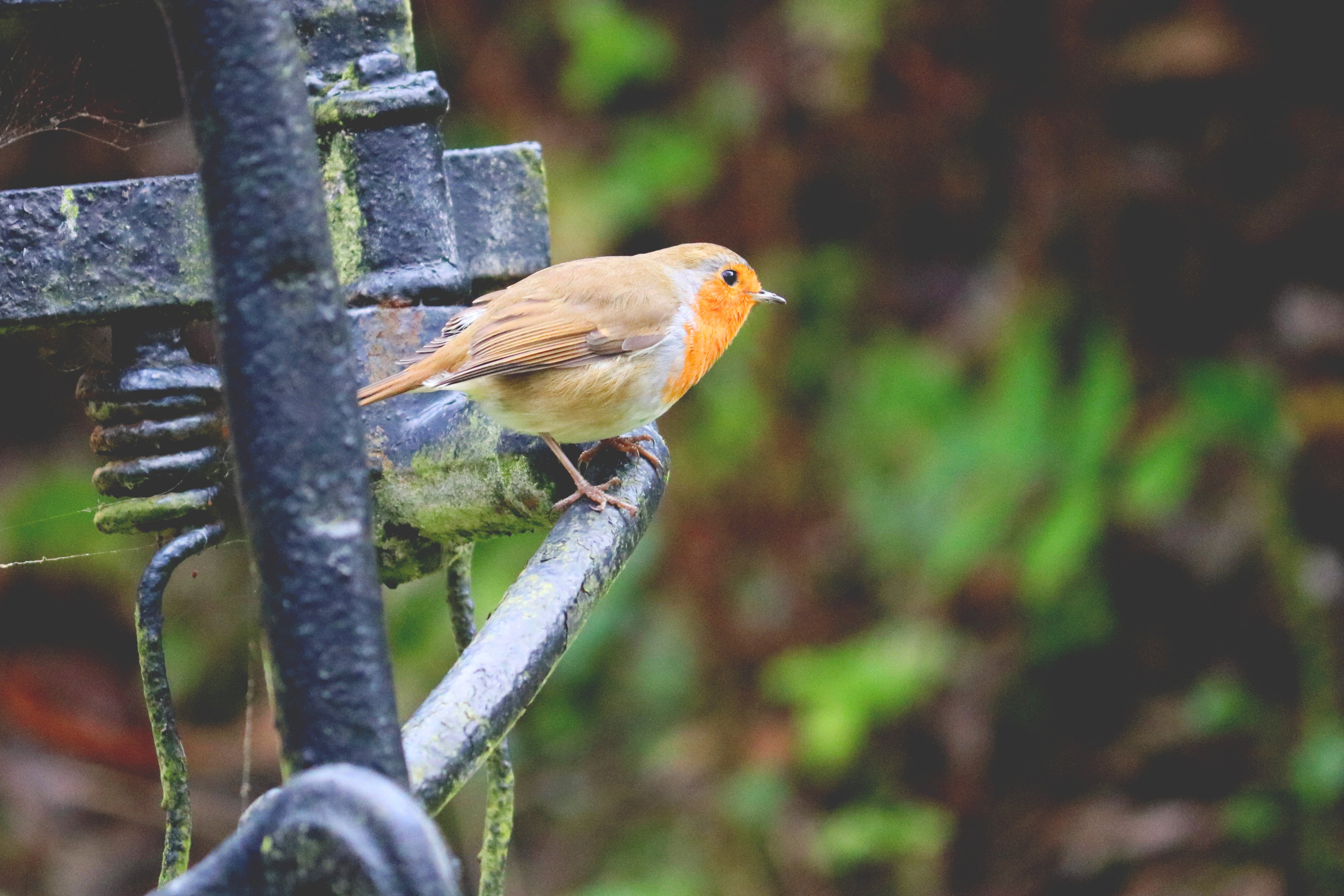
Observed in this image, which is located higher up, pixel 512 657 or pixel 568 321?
pixel 512 657

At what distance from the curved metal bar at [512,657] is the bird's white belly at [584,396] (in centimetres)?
58

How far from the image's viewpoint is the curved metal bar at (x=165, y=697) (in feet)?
4.31

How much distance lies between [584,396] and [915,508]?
2017mm

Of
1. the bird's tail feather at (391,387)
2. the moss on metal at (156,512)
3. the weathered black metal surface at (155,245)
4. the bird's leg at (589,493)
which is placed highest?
the weathered black metal surface at (155,245)

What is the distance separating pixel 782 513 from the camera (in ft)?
12.6

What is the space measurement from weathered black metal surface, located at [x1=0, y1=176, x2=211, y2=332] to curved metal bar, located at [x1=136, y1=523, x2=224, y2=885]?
25 cm

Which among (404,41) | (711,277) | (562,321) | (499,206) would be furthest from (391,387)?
(711,277)

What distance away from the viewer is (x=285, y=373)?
79cm

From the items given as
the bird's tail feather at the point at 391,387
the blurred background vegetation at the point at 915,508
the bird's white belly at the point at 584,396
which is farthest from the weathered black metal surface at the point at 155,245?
the blurred background vegetation at the point at 915,508

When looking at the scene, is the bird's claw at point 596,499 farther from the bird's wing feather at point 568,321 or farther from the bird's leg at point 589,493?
Answer: the bird's wing feather at point 568,321

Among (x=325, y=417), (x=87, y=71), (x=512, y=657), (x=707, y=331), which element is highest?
(x=87, y=71)

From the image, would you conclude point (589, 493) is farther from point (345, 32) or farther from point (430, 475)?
point (345, 32)

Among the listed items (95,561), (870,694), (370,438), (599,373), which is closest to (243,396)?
(370,438)

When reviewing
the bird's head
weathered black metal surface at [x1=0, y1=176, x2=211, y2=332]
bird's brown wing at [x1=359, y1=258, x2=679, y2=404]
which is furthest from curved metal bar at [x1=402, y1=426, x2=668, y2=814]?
the bird's head
